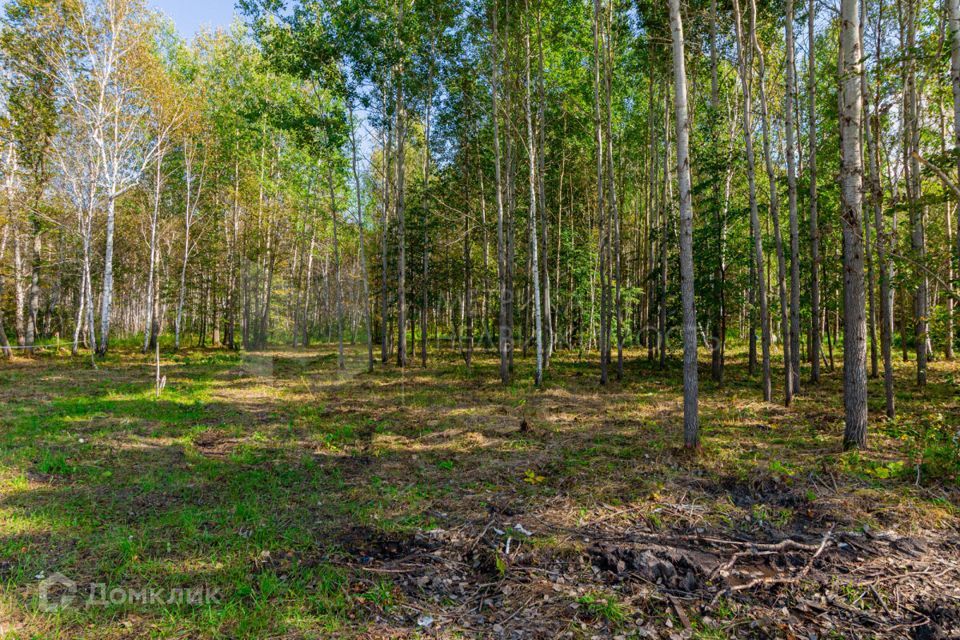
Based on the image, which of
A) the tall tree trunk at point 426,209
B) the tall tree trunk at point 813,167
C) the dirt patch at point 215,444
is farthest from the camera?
the tall tree trunk at point 426,209

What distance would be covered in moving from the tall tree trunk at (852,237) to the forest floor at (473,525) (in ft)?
2.55

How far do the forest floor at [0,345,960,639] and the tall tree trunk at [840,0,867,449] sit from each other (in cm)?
78

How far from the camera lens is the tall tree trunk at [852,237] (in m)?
6.72

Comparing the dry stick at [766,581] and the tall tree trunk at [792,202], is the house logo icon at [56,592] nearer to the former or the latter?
the dry stick at [766,581]

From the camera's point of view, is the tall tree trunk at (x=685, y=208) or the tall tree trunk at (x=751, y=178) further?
the tall tree trunk at (x=751, y=178)

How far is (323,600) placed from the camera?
363 cm

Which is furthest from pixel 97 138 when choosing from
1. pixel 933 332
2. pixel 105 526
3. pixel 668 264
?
pixel 933 332

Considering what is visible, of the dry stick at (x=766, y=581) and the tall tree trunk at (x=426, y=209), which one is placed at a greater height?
the tall tree trunk at (x=426, y=209)

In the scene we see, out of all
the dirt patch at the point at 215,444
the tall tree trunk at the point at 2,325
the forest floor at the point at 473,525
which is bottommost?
the forest floor at the point at 473,525

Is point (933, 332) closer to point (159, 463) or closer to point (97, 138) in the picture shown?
point (159, 463)

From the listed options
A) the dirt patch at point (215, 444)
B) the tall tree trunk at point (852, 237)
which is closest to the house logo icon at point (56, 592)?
the dirt patch at point (215, 444)

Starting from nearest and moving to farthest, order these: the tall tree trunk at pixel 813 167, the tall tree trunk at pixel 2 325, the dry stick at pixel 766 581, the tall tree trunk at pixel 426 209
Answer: the dry stick at pixel 766 581 < the tall tree trunk at pixel 813 167 < the tall tree trunk at pixel 426 209 < the tall tree trunk at pixel 2 325

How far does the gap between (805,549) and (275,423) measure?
31.4 feet

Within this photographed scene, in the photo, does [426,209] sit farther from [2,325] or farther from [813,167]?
[2,325]
